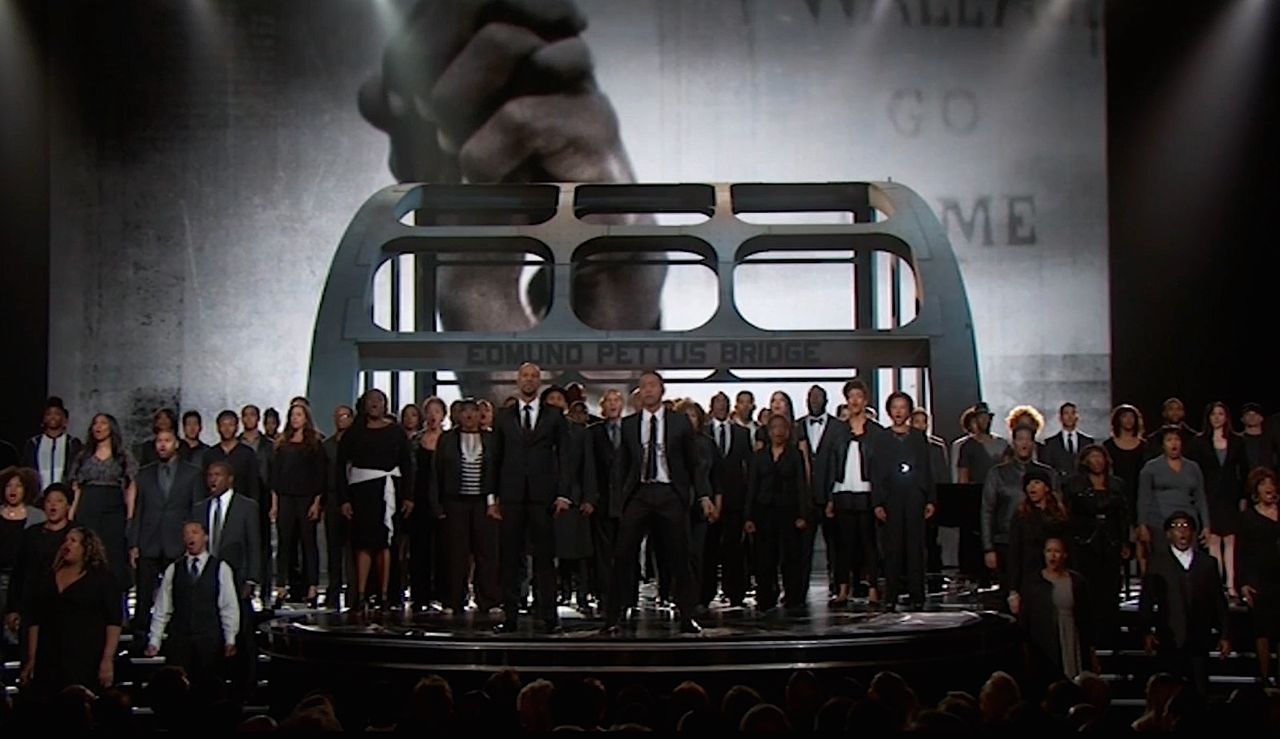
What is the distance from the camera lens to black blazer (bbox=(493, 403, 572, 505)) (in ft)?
35.6

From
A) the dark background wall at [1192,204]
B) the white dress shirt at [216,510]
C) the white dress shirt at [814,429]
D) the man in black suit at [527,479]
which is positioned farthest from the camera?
the dark background wall at [1192,204]

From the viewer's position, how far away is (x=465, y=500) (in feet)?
39.1

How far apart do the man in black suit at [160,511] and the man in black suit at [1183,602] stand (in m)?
6.81

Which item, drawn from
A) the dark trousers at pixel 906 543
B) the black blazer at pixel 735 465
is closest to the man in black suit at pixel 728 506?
the black blazer at pixel 735 465

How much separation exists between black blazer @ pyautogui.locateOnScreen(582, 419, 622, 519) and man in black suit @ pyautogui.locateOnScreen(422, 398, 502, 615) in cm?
93

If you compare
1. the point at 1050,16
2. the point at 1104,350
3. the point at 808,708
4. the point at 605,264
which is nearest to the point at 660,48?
the point at 605,264

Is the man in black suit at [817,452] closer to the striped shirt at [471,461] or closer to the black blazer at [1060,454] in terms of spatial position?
the black blazer at [1060,454]

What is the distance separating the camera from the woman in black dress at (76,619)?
31.9 feet

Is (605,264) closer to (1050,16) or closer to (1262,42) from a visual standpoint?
(1050,16)

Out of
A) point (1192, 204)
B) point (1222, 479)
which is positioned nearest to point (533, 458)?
point (1222, 479)

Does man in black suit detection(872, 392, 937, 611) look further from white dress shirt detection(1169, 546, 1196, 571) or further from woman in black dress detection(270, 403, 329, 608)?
woman in black dress detection(270, 403, 329, 608)

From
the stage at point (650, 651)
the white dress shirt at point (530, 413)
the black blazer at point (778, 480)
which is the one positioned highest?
the white dress shirt at point (530, 413)

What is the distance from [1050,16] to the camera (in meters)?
21.7

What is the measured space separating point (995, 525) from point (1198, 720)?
21.5 ft
